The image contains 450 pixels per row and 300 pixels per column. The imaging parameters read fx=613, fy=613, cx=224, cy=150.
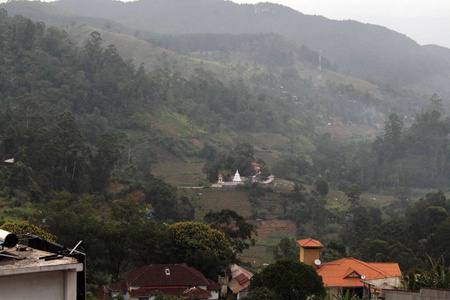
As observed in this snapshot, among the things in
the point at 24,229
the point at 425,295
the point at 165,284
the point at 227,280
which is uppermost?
the point at 425,295

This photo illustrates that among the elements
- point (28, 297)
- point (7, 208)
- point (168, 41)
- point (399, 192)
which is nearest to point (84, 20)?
point (168, 41)

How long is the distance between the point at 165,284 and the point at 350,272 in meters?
6.39

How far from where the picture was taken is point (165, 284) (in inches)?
819

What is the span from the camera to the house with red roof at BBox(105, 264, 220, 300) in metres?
20.3

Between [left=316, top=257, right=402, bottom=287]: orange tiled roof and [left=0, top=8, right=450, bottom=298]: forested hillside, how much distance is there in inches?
64.5

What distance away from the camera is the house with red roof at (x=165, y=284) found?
800 inches

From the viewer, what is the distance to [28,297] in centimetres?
594

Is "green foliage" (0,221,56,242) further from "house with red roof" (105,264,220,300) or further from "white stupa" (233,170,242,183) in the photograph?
"white stupa" (233,170,242,183)

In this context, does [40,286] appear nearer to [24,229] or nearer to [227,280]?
[24,229]

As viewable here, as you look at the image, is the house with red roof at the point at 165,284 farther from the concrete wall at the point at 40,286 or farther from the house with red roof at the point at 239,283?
the concrete wall at the point at 40,286

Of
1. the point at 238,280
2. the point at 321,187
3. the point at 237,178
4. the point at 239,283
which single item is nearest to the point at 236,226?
the point at 238,280

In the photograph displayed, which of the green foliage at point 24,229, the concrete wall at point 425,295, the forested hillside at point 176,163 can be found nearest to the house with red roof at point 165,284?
the forested hillside at point 176,163

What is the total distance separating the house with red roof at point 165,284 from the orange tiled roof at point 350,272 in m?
3.90

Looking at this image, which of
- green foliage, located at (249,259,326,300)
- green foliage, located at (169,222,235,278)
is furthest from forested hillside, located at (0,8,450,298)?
green foliage, located at (249,259,326,300)
